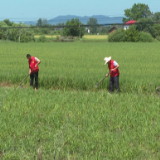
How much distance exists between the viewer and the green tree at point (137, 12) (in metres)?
132

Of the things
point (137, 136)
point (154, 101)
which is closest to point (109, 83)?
point (154, 101)

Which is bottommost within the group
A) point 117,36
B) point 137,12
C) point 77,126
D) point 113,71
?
point 77,126

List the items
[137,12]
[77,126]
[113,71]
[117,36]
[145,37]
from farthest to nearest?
[137,12], [117,36], [145,37], [113,71], [77,126]

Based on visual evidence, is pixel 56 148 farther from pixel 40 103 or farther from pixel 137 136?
pixel 40 103

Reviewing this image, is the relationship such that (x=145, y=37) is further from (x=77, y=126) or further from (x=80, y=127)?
(x=80, y=127)

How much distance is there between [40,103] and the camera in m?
8.45

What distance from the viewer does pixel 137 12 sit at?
133750 mm

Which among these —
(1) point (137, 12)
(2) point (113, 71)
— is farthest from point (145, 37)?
(1) point (137, 12)

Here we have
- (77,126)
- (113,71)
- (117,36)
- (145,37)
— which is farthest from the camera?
(117,36)

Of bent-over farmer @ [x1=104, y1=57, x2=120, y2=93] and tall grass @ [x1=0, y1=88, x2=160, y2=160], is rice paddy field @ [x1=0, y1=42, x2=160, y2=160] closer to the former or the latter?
tall grass @ [x1=0, y1=88, x2=160, y2=160]

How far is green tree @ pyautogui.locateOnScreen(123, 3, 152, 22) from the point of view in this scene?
131625 millimetres

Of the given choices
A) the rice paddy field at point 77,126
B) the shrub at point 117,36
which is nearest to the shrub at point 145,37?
the shrub at point 117,36

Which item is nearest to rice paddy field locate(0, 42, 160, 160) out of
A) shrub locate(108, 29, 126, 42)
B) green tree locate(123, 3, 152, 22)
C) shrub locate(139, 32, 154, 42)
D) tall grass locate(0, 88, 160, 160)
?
tall grass locate(0, 88, 160, 160)

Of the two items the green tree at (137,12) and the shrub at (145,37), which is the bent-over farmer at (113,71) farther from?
the green tree at (137,12)
